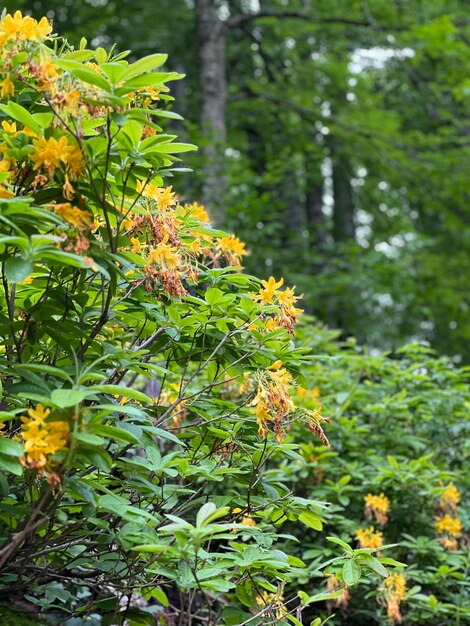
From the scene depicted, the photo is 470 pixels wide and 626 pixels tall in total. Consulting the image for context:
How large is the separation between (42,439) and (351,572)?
1.01 metres

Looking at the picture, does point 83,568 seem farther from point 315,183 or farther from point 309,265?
point 315,183

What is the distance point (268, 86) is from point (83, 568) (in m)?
8.96

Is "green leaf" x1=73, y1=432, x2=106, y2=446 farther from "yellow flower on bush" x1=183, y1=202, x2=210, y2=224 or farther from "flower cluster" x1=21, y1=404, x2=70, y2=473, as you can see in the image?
"yellow flower on bush" x1=183, y1=202, x2=210, y2=224

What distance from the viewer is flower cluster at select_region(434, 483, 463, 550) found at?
3.50m

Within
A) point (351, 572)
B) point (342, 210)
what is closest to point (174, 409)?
point (351, 572)

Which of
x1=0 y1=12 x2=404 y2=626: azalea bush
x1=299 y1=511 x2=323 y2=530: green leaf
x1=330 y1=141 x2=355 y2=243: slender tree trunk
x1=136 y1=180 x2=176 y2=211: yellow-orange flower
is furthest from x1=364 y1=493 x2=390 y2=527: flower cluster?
x1=330 y1=141 x2=355 y2=243: slender tree trunk

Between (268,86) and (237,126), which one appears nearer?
(268,86)

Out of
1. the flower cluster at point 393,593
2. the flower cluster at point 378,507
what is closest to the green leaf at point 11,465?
the flower cluster at point 393,593

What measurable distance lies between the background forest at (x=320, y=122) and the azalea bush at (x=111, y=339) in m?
5.71

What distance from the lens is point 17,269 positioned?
1572 mm

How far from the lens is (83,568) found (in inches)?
103

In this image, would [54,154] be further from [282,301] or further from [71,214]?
[282,301]

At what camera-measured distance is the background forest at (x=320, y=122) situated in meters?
8.78

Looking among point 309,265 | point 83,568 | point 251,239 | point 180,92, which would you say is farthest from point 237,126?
point 83,568
